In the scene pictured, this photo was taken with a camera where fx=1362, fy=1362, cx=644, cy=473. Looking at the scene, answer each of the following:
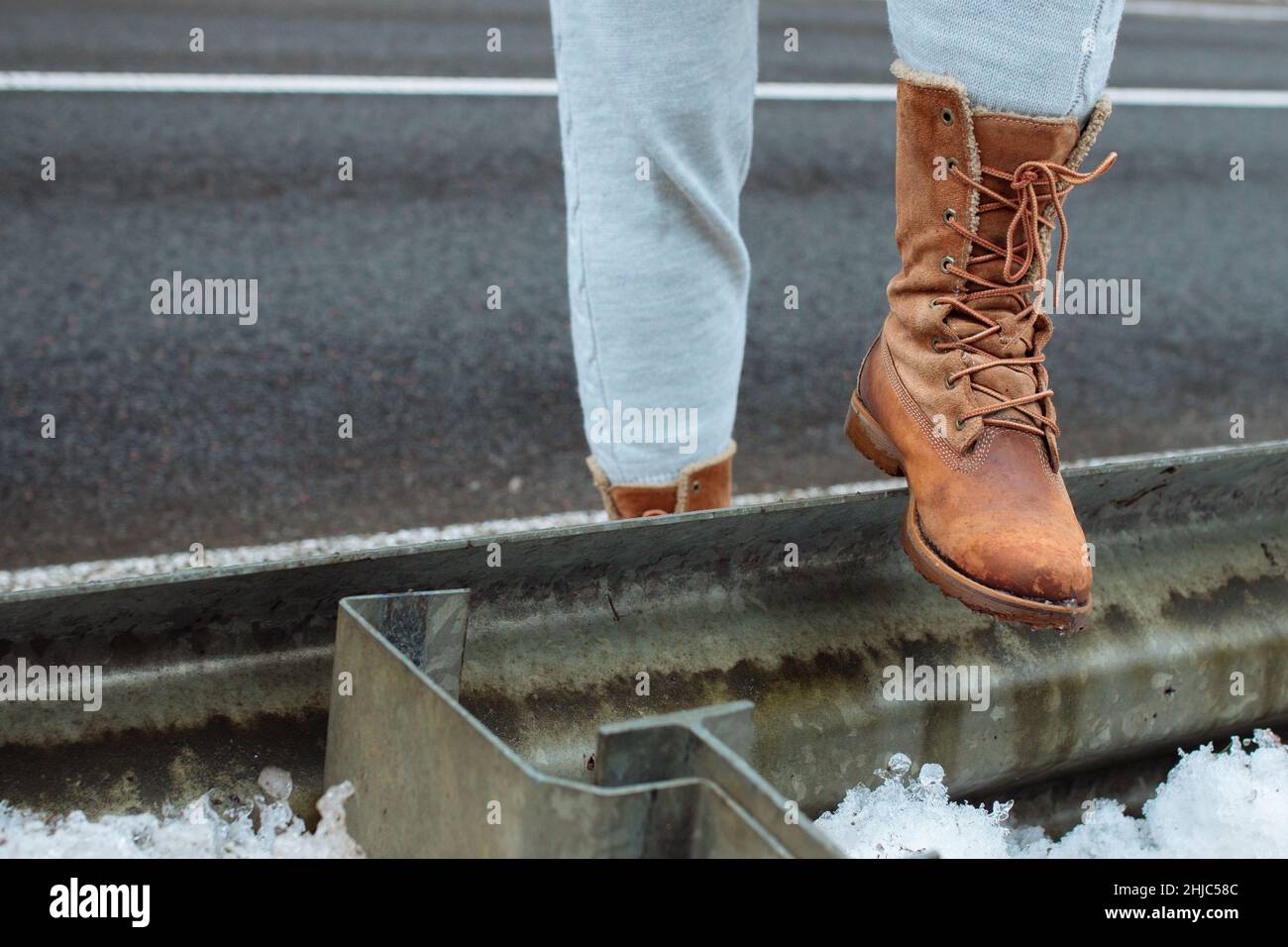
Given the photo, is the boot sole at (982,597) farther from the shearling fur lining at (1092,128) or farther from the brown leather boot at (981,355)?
the shearling fur lining at (1092,128)

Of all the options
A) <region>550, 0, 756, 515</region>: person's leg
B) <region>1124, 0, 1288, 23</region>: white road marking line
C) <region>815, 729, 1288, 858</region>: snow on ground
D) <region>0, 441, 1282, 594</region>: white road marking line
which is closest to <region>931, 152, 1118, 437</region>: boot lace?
<region>550, 0, 756, 515</region>: person's leg

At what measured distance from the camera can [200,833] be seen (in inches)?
53.2

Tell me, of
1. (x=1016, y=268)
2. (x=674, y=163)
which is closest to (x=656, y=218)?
(x=674, y=163)

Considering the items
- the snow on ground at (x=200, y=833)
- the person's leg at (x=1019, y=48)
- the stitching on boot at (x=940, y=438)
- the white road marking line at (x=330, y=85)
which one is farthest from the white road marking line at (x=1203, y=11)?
the snow on ground at (x=200, y=833)

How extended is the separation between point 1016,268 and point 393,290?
280cm

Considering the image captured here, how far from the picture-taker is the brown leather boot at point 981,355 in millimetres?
1645

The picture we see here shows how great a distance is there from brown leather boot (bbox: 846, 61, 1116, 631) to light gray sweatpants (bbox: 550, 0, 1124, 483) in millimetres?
64

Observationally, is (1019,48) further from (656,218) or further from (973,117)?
(656,218)

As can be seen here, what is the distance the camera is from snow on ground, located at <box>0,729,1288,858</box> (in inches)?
52.3

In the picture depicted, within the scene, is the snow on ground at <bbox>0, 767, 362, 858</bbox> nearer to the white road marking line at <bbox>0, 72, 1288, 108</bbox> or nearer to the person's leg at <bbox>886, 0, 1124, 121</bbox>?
the person's leg at <bbox>886, 0, 1124, 121</bbox>

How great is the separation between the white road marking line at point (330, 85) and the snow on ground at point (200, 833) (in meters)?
5.31

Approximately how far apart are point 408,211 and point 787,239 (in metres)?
1.40
